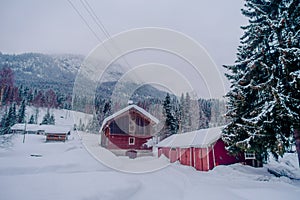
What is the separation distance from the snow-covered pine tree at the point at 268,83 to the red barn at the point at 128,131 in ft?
41.9

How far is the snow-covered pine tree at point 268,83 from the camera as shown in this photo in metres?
7.05

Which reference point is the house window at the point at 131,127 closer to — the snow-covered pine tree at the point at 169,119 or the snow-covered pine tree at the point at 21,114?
the snow-covered pine tree at the point at 169,119

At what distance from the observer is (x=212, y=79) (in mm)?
11383

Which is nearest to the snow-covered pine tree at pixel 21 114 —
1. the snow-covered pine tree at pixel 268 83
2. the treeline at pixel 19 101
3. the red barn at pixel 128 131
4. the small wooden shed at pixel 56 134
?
the treeline at pixel 19 101

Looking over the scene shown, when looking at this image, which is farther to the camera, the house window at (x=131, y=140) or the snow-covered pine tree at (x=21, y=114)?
the snow-covered pine tree at (x=21, y=114)

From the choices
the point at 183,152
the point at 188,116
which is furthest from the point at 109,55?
the point at 188,116

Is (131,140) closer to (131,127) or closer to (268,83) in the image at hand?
(131,127)

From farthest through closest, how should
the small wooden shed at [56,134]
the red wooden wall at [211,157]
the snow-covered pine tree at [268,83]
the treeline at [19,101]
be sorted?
1. the small wooden shed at [56,134]
2. the treeline at [19,101]
3. the red wooden wall at [211,157]
4. the snow-covered pine tree at [268,83]

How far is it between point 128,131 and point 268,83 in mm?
16176

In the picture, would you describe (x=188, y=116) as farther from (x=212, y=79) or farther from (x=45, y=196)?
(x=45, y=196)

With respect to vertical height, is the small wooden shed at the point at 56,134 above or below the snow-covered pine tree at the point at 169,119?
below

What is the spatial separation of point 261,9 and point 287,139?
6.26 metres

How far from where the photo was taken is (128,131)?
2116 cm

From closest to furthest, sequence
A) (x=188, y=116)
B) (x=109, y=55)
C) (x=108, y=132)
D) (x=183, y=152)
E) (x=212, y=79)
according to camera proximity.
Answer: (x=109, y=55), (x=212, y=79), (x=183, y=152), (x=108, y=132), (x=188, y=116)
